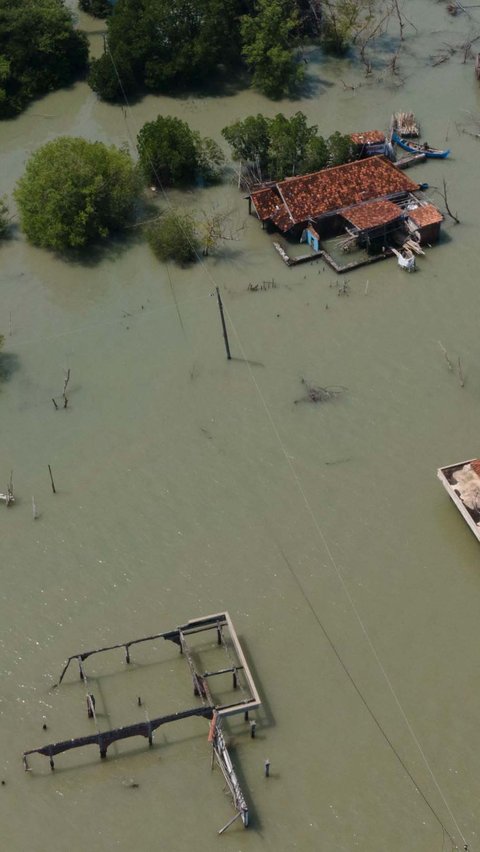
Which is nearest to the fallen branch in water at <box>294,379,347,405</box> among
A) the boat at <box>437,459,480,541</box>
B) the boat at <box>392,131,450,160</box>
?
the boat at <box>437,459,480,541</box>

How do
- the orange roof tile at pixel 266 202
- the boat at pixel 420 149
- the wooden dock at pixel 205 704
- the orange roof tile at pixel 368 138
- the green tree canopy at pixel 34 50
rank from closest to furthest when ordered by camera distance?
1. the wooden dock at pixel 205 704
2. the orange roof tile at pixel 266 202
3. the orange roof tile at pixel 368 138
4. the boat at pixel 420 149
5. the green tree canopy at pixel 34 50

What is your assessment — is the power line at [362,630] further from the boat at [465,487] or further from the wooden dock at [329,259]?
the wooden dock at [329,259]

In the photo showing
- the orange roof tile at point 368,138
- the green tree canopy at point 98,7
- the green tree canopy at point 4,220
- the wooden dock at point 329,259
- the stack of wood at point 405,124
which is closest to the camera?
the wooden dock at point 329,259

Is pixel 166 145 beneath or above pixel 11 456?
above

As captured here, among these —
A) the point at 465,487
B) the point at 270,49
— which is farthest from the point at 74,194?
the point at 465,487

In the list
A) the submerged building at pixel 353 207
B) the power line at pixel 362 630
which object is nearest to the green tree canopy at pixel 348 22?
the submerged building at pixel 353 207

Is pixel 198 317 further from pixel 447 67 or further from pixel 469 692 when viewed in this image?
pixel 447 67

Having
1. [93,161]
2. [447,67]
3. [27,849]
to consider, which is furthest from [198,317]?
[447,67]
